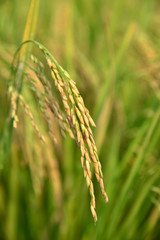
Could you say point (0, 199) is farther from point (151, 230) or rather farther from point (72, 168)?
point (151, 230)

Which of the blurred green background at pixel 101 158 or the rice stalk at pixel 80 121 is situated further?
the blurred green background at pixel 101 158

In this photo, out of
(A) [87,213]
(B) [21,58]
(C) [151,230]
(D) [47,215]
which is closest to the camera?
(B) [21,58]

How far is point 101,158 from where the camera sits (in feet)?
5.41

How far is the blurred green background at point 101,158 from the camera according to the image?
44.4 inches

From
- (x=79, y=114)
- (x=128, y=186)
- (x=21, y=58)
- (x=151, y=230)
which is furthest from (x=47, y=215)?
(x=79, y=114)

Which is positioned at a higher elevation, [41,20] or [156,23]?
[156,23]

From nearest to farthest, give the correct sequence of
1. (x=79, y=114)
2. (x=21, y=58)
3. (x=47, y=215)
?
(x=79, y=114)
(x=21, y=58)
(x=47, y=215)

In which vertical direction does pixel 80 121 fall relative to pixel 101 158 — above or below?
above

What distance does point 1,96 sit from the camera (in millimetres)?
1562

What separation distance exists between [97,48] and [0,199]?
36.7 inches

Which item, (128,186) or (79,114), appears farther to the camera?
(128,186)

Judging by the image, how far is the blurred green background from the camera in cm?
113

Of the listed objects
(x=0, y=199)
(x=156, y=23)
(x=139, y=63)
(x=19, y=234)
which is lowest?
(x=19, y=234)

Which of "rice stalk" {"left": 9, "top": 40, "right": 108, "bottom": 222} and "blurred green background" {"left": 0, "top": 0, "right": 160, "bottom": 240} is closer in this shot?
"rice stalk" {"left": 9, "top": 40, "right": 108, "bottom": 222}
